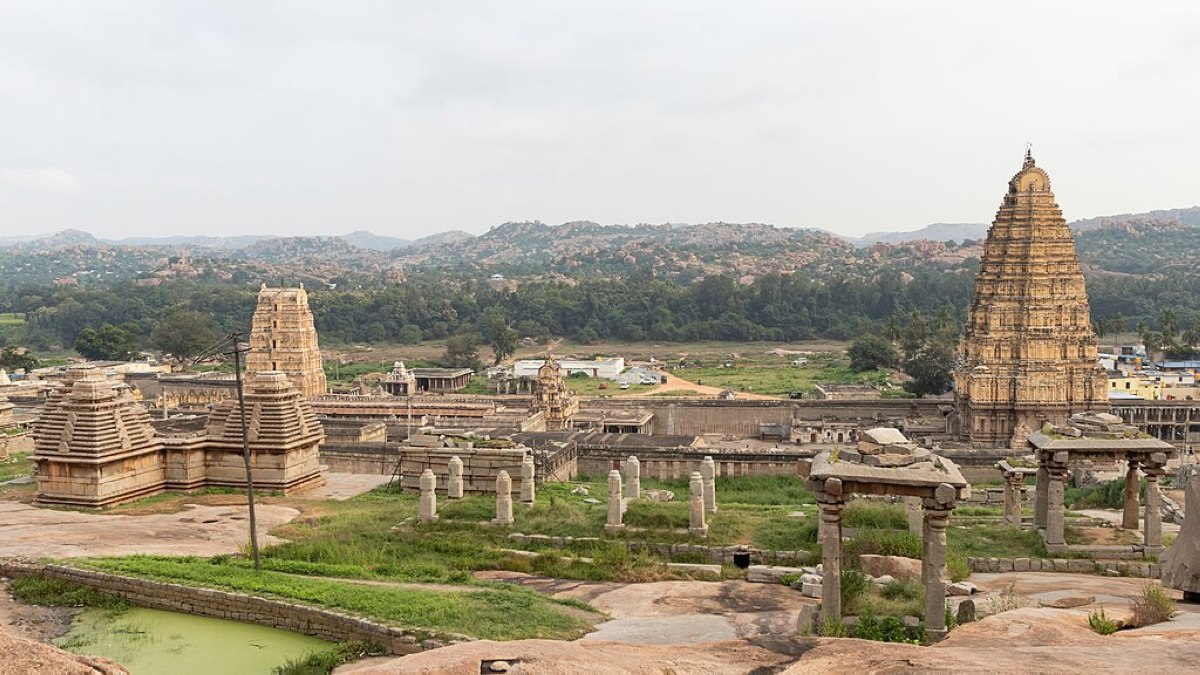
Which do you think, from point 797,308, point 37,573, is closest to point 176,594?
point 37,573

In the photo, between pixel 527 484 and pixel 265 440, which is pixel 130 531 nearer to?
pixel 265 440

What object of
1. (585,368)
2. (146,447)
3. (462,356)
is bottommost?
(585,368)

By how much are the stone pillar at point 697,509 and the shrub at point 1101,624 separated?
821 cm

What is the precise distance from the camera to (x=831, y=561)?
41.2 feet

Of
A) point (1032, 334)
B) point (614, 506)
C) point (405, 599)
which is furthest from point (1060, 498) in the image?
point (1032, 334)


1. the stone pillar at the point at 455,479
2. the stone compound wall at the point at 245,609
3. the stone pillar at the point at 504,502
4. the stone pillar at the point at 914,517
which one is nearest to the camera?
the stone compound wall at the point at 245,609

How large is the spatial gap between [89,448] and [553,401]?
28904mm

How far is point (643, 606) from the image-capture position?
47.3 ft

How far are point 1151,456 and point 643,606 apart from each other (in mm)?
9813

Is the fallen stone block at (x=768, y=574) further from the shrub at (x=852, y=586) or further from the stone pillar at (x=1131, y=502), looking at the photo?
the stone pillar at (x=1131, y=502)

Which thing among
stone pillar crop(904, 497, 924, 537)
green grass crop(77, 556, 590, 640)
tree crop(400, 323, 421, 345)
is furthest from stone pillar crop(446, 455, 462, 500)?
tree crop(400, 323, 421, 345)

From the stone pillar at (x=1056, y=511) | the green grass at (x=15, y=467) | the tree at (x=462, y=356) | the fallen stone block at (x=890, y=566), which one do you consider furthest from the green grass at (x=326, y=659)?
the tree at (x=462, y=356)

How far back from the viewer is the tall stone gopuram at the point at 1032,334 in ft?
146

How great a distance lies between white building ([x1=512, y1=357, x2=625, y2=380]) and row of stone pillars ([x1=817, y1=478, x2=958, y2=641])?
60.8 meters
